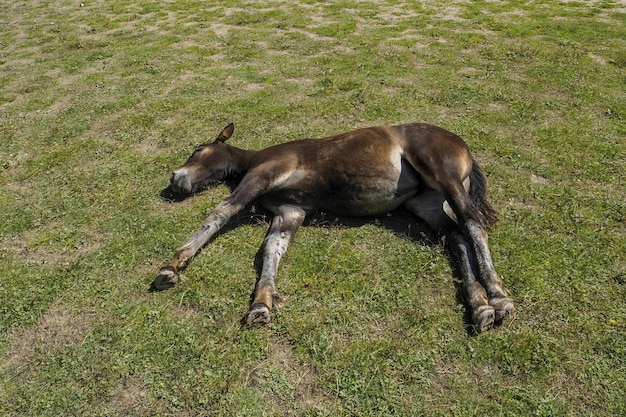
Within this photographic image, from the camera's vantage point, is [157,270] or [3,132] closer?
[157,270]

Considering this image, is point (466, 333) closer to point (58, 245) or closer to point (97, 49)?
point (58, 245)

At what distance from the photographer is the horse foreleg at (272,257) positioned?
420 cm

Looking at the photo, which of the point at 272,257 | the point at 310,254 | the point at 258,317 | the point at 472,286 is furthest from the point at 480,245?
the point at 258,317

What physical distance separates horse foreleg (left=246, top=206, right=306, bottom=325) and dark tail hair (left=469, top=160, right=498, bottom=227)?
86.9 inches

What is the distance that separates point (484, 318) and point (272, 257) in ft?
7.55

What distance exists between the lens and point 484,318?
4.01 metres

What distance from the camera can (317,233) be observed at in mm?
5508

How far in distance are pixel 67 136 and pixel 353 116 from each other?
556 cm

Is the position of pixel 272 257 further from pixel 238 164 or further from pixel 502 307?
pixel 502 307

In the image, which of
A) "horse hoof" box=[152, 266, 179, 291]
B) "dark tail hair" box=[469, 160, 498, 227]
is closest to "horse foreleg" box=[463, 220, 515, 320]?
"dark tail hair" box=[469, 160, 498, 227]

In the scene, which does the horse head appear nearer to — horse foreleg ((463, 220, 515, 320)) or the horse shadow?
the horse shadow

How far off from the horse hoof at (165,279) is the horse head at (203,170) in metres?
1.83

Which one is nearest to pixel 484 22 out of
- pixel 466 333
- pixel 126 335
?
pixel 466 333

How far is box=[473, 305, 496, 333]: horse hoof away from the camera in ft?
13.1
